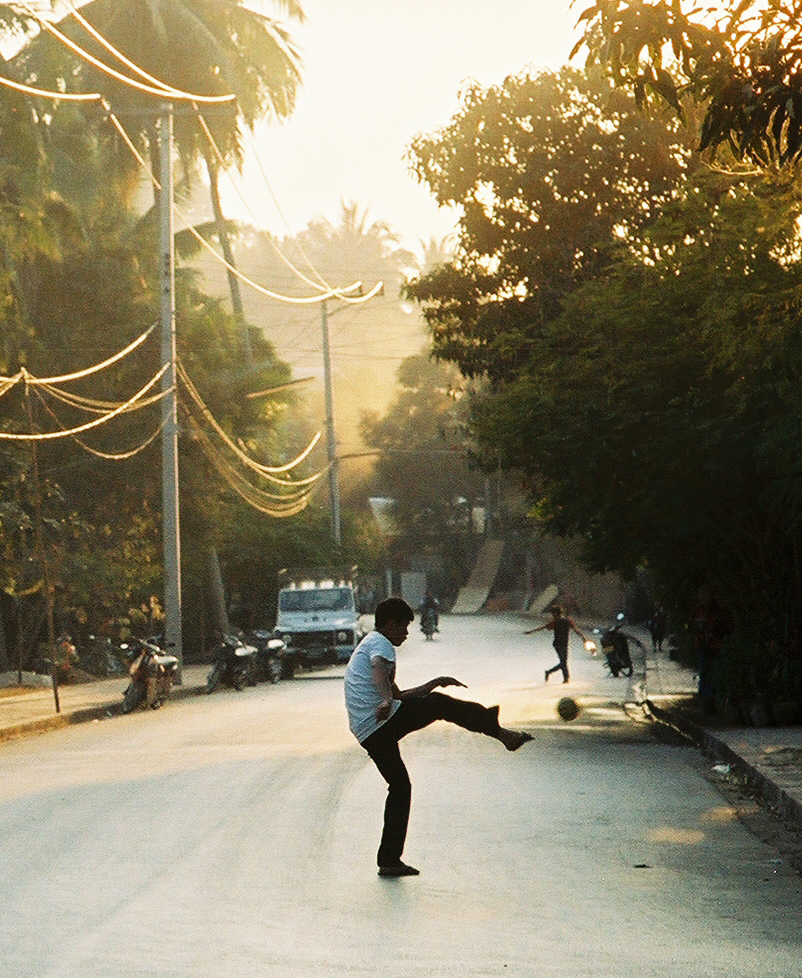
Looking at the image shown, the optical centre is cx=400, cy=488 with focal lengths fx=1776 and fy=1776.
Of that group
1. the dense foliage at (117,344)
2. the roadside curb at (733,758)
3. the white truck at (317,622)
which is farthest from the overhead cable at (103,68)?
the white truck at (317,622)

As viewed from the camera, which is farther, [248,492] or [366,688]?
[248,492]

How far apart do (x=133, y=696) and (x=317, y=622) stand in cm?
1483

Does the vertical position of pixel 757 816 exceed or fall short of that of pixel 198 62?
it falls short

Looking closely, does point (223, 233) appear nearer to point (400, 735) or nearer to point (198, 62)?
point (198, 62)

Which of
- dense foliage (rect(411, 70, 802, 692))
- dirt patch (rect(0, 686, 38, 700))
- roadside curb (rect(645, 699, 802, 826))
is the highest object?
dense foliage (rect(411, 70, 802, 692))

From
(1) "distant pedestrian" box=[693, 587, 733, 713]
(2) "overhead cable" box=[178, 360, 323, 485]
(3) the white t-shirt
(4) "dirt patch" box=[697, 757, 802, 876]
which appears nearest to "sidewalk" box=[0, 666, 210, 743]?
(2) "overhead cable" box=[178, 360, 323, 485]

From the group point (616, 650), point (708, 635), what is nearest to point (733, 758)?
point (708, 635)

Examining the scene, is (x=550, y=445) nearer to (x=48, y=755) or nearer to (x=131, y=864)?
(x=48, y=755)

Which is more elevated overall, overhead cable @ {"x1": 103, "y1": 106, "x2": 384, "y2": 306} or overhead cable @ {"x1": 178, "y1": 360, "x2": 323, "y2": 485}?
overhead cable @ {"x1": 103, "y1": 106, "x2": 384, "y2": 306}

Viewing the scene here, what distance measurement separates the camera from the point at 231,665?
3647 centimetres

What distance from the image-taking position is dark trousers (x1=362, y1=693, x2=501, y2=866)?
1034 cm

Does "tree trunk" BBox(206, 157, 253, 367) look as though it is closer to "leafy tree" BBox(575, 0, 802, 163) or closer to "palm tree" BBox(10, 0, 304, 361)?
"palm tree" BBox(10, 0, 304, 361)

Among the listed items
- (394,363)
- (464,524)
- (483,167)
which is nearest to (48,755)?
(483,167)

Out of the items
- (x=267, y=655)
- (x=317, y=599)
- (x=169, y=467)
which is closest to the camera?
(x=169, y=467)
